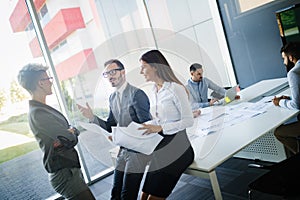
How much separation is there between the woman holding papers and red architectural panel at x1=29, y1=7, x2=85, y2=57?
6.56 ft

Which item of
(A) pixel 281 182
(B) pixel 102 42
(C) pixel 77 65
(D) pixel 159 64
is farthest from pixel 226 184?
(B) pixel 102 42

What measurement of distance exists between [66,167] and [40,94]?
1.63 ft

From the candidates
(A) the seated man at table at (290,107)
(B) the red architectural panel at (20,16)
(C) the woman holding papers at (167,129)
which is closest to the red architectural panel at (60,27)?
(B) the red architectural panel at (20,16)

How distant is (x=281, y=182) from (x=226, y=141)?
17.5 inches

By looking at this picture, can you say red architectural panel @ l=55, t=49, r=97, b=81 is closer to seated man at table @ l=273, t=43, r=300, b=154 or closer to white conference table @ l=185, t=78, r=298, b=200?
white conference table @ l=185, t=78, r=298, b=200

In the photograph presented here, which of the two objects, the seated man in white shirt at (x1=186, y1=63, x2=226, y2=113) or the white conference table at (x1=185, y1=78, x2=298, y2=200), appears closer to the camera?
the white conference table at (x1=185, y1=78, x2=298, y2=200)

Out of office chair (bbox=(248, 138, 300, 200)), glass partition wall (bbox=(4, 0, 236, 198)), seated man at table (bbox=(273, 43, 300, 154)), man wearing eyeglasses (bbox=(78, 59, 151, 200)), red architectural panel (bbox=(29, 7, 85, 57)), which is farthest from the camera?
red architectural panel (bbox=(29, 7, 85, 57))

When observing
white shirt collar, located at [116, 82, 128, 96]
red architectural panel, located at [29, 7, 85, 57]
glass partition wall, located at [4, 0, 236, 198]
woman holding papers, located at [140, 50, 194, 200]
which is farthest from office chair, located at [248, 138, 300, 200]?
red architectural panel, located at [29, 7, 85, 57]

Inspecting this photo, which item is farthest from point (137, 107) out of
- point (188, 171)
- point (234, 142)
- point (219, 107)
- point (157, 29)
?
point (157, 29)

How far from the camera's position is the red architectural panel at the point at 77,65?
10.7 feet

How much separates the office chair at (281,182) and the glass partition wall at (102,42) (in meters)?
0.96

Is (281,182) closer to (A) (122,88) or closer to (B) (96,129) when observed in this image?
(A) (122,88)

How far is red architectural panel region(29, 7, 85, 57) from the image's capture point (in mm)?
3139

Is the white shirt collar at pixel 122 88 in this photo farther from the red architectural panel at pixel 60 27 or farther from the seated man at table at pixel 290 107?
the red architectural panel at pixel 60 27
